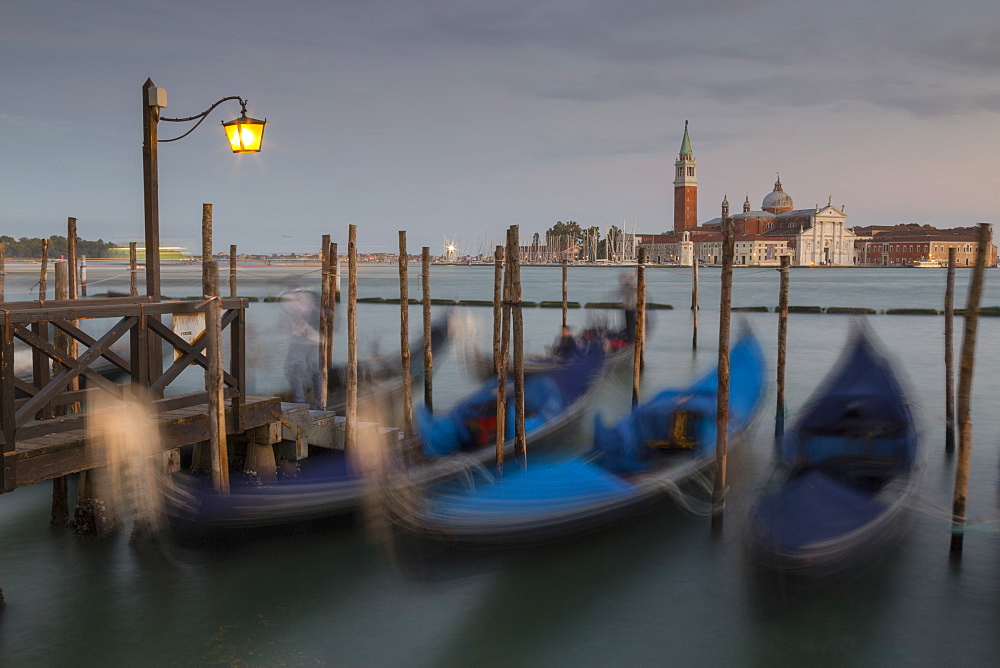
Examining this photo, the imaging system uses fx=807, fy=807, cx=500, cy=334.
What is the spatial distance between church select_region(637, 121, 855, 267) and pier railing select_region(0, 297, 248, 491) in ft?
262

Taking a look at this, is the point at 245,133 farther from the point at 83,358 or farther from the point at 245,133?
the point at 83,358

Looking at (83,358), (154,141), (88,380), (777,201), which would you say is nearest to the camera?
(83,358)

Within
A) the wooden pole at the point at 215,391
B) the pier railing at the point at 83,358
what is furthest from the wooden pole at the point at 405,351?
the wooden pole at the point at 215,391

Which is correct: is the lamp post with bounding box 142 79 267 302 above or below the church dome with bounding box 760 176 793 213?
below

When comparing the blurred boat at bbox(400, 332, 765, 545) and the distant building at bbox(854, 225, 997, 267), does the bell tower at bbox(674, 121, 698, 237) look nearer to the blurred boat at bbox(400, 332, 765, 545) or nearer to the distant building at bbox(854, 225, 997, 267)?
the distant building at bbox(854, 225, 997, 267)

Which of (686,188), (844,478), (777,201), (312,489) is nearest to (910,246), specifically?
(777,201)

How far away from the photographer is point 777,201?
9500 cm

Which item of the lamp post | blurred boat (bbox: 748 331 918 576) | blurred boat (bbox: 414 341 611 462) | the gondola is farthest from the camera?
blurred boat (bbox: 414 341 611 462)

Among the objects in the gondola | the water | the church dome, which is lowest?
the water

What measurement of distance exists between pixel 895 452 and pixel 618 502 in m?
2.12

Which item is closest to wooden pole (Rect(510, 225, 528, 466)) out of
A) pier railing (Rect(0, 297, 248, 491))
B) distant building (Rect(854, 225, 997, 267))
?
pier railing (Rect(0, 297, 248, 491))

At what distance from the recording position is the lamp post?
4.36 metres

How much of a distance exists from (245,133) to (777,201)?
9784 centimetres

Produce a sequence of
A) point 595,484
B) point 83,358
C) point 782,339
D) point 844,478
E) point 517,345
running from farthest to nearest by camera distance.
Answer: point 782,339
point 517,345
point 844,478
point 595,484
point 83,358
